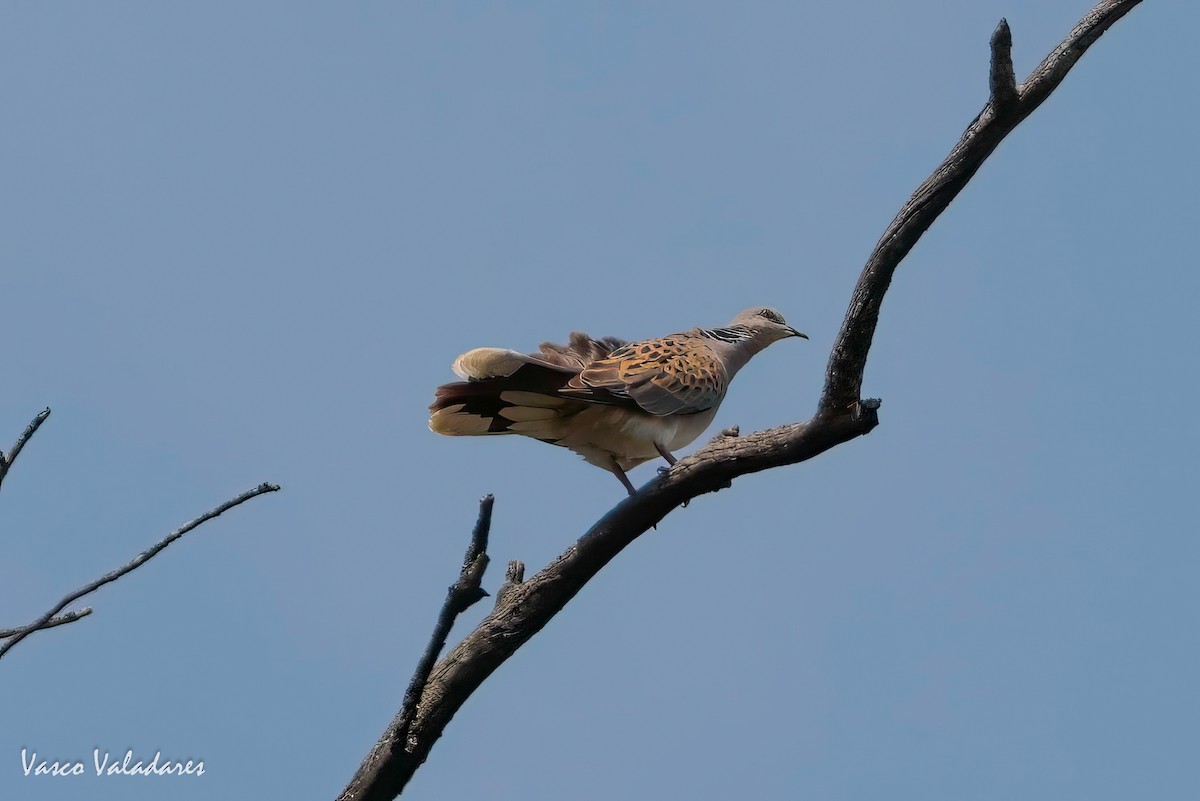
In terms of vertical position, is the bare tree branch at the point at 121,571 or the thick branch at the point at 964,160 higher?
the thick branch at the point at 964,160

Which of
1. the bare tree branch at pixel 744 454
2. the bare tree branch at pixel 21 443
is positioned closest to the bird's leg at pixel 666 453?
the bare tree branch at pixel 744 454

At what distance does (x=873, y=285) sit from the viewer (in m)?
4.57

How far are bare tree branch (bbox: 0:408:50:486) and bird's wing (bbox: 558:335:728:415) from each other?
2.88 metres

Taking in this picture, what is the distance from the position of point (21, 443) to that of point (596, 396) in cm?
313

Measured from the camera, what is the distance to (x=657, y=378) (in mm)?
6320

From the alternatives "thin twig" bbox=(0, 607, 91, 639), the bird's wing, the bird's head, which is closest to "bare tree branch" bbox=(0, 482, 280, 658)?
"thin twig" bbox=(0, 607, 91, 639)

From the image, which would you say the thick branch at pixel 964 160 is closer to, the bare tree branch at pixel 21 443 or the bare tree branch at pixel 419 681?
the bare tree branch at pixel 419 681

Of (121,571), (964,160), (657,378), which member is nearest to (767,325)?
(657,378)

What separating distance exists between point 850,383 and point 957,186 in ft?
2.68

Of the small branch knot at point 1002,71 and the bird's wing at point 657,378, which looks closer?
the small branch knot at point 1002,71

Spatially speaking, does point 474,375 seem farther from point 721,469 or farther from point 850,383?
point 850,383

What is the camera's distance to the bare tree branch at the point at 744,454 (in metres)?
4.52

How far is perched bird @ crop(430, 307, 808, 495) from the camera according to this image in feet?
19.3

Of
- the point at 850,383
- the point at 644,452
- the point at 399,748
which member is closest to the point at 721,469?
the point at 850,383
